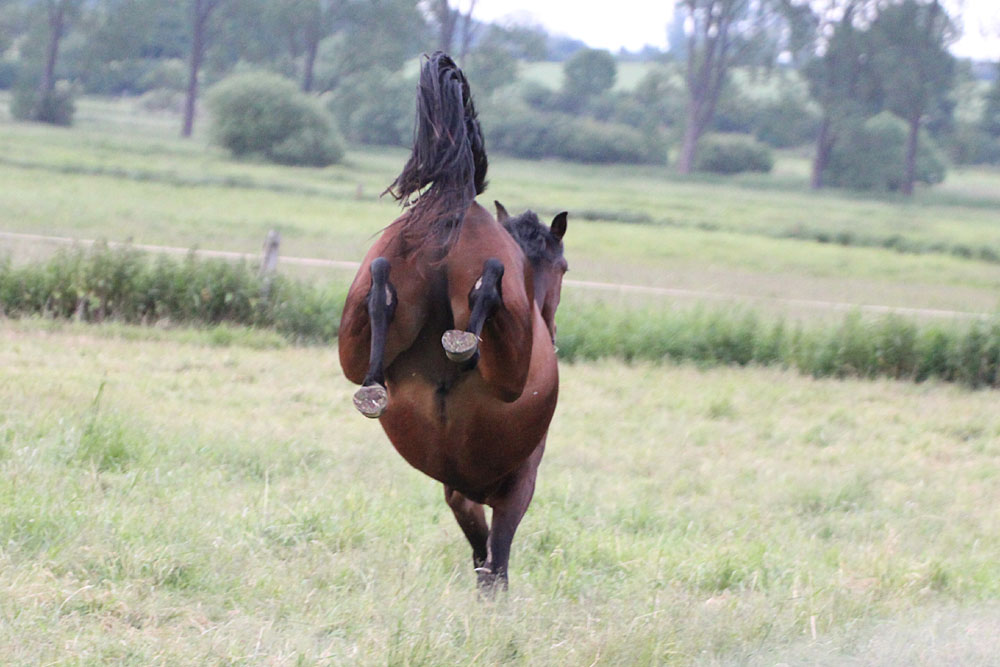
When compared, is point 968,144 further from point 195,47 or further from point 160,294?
point 160,294

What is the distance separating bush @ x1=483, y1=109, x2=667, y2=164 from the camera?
186ft

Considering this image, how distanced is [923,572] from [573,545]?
5.64ft

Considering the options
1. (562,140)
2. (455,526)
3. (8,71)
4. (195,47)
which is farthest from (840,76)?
(455,526)

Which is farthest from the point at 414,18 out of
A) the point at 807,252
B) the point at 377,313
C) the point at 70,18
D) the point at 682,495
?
the point at 377,313

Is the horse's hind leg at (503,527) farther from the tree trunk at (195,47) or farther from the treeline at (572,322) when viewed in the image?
the tree trunk at (195,47)

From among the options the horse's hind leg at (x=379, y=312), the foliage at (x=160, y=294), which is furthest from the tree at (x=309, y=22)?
the horse's hind leg at (x=379, y=312)

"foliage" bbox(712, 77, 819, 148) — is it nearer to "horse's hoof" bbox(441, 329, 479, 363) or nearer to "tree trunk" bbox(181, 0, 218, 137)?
"tree trunk" bbox(181, 0, 218, 137)

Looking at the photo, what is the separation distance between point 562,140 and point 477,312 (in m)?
54.7

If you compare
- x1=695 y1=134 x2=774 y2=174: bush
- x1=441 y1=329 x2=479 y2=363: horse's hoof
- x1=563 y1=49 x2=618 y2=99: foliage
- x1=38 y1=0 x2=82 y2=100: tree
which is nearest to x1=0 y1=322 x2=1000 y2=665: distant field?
x1=441 y1=329 x2=479 y2=363: horse's hoof

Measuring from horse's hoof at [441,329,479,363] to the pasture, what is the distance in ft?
3.26

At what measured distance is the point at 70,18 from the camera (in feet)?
184

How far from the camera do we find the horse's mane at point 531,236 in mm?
4465

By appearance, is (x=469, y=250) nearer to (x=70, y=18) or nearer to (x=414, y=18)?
(x=414, y=18)

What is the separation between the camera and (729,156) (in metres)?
56.7
